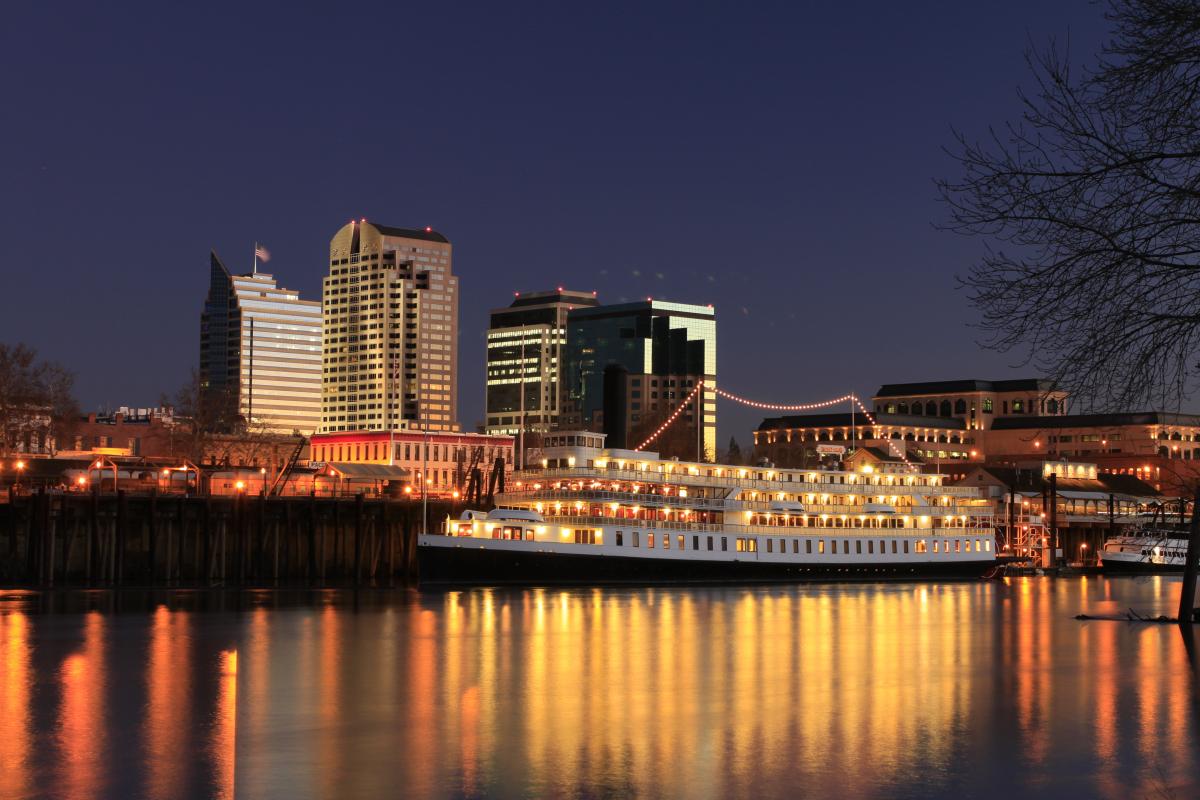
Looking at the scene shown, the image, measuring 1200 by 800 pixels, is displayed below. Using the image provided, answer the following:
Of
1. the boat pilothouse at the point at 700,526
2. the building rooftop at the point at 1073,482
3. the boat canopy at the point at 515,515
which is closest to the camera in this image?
the boat pilothouse at the point at 700,526

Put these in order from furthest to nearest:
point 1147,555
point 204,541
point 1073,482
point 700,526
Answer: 1. point 1073,482
2. point 1147,555
3. point 700,526
4. point 204,541

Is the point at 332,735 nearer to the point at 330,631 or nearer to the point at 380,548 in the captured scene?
the point at 330,631

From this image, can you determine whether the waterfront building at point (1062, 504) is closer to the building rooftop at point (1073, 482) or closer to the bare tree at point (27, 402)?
the building rooftop at point (1073, 482)

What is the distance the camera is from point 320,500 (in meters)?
77.9

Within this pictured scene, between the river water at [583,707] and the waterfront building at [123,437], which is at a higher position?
the waterfront building at [123,437]

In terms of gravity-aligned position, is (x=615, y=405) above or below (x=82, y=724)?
above

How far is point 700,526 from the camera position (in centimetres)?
8038

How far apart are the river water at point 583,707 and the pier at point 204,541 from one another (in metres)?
18.8

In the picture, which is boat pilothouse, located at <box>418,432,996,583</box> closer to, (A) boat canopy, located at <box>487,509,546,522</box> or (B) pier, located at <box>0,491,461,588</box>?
(A) boat canopy, located at <box>487,509,546,522</box>

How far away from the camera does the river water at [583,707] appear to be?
1881cm

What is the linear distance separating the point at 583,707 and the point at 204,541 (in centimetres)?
4996

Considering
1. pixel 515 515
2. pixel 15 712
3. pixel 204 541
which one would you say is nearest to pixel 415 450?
pixel 515 515

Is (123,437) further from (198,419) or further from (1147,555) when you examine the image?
(1147,555)

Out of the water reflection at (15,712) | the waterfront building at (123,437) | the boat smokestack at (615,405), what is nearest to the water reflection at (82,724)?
the water reflection at (15,712)
